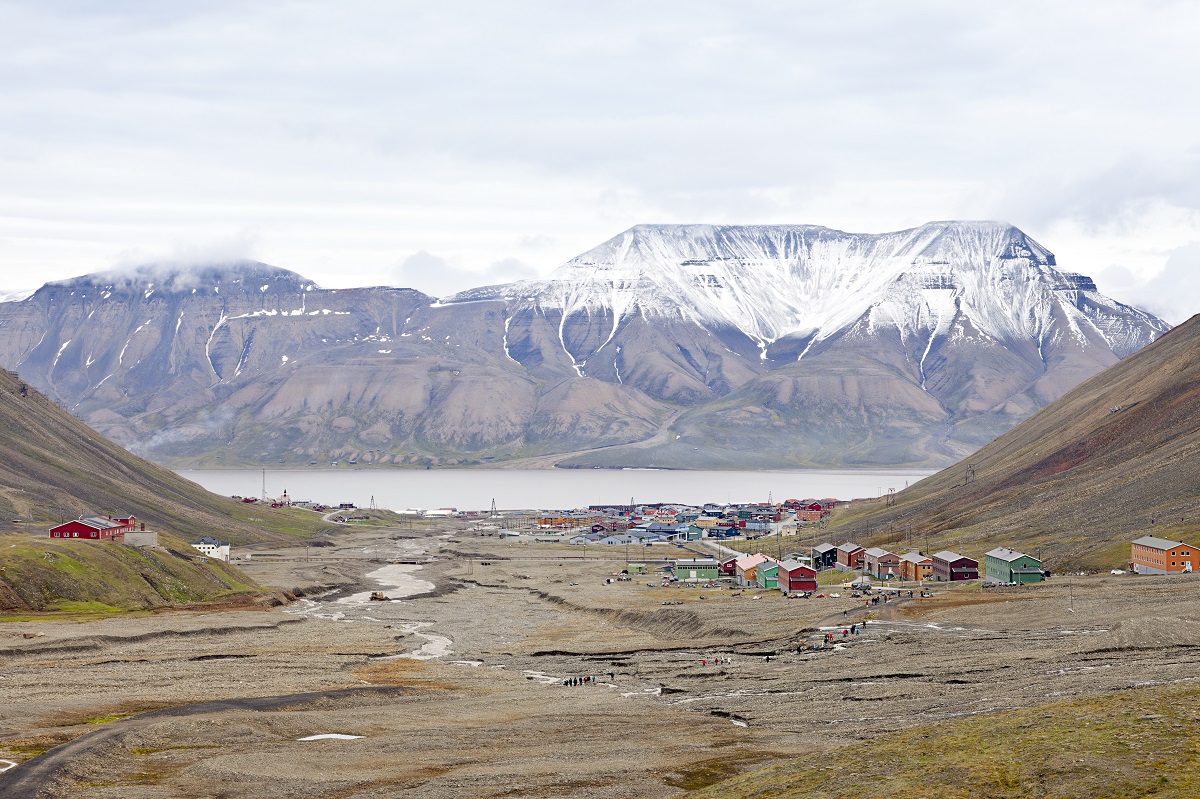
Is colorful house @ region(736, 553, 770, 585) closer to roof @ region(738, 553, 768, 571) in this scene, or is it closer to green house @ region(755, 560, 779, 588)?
A: roof @ region(738, 553, 768, 571)

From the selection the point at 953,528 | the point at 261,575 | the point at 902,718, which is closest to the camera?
the point at 902,718

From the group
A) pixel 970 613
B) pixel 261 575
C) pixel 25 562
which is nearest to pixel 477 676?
pixel 970 613

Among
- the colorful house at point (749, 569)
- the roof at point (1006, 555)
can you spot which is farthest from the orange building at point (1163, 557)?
the colorful house at point (749, 569)

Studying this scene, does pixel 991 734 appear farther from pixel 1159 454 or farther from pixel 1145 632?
pixel 1159 454

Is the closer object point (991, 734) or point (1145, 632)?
point (991, 734)

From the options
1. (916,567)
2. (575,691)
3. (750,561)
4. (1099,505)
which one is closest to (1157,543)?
(916,567)

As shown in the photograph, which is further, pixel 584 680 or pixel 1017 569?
pixel 1017 569

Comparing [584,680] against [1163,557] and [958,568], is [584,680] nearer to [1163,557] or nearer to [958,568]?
[1163,557]
